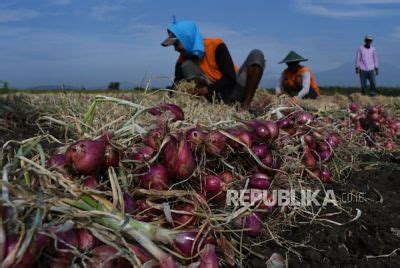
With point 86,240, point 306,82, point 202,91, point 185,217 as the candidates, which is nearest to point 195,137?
point 185,217

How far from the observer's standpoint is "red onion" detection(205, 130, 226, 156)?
4.96ft

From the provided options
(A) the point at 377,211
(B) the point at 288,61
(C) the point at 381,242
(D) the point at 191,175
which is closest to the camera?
(D) the point at 191,175

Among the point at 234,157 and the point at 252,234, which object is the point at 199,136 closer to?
the point at 234,157

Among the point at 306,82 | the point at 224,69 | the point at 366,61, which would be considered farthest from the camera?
the point at 366,61

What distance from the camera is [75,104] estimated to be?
3.47 m

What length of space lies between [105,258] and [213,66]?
15.3ft

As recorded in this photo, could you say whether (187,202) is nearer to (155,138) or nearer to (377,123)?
(155,138)

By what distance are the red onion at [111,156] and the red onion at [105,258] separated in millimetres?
352

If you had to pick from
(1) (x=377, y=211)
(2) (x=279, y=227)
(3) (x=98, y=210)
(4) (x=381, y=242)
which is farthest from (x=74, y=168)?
(1) (x=377, y=211)

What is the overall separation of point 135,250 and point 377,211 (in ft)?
3.40

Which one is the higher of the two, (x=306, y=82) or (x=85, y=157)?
(x=85, y=157)

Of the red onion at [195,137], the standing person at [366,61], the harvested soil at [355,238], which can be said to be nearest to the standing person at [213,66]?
the harvested soil at [355,238]

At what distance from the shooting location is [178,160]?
54.1 inches

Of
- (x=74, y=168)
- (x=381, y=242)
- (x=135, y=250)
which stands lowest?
(x=381, y=242)
